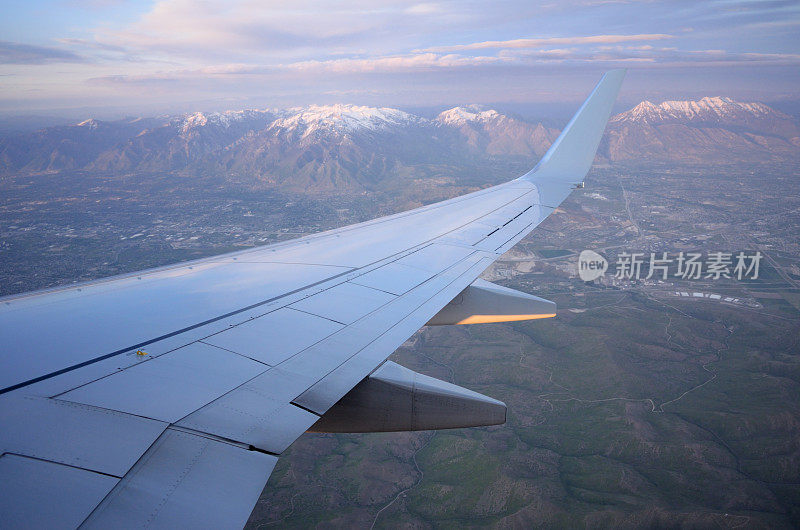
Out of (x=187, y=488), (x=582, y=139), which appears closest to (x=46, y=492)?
(x=187, y=488)

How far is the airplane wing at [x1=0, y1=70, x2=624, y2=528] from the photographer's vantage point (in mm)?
2082

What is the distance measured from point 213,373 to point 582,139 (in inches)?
442

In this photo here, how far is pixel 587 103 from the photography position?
1052 centimetres

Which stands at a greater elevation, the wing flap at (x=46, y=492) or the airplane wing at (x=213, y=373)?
the wing flap at (x=46, y=492)

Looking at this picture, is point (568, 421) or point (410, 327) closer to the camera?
point (410, 327)

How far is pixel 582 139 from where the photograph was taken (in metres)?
11.1

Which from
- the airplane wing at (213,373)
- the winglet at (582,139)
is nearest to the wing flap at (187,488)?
the airplane wing at (213,373)

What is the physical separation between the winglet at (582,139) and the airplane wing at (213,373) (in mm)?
5351

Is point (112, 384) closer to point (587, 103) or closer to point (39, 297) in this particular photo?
point (39, 297)

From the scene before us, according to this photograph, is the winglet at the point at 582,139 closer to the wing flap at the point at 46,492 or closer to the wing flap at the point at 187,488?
the wing flap at the point at 187,488

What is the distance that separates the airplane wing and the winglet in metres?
5.35

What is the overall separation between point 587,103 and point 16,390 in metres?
12.2

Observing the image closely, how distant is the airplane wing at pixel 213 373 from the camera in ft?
6.83

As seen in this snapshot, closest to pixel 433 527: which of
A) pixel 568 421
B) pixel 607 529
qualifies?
pixel 607 529
